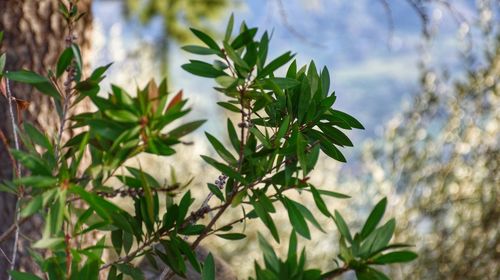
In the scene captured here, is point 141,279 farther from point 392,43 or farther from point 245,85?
point 392,43

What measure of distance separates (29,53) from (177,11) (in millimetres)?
8115

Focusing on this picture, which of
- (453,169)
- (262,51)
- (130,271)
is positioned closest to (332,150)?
(262,51)

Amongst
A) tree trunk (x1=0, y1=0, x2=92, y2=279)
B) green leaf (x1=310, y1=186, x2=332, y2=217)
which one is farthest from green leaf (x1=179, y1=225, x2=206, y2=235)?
tree trunk (x1=0, y1=0, x2=92, y2=279)

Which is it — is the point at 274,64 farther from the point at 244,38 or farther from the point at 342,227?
the point at 342,227

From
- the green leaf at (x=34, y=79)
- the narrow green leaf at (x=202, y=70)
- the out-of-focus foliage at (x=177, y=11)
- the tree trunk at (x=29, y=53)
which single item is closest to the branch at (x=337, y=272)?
the narrow green leaf at (x=202, y=70)

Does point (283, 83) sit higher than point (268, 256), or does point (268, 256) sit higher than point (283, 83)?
point (283, 83)

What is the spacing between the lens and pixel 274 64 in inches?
65.0

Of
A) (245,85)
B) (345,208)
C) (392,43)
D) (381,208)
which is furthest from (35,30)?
(345,208)

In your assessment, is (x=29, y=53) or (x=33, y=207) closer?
(x=33, y=207)

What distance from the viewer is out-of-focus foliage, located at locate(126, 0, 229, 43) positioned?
11.3 meters

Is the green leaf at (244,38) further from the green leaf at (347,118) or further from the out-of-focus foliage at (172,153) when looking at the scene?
the green leaf at (347,118)

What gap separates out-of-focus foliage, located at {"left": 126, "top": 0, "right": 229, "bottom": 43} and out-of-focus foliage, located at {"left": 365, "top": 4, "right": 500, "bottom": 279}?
5.29 m

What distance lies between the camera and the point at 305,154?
1.69 meters

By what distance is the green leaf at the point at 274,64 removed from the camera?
1.63 m
